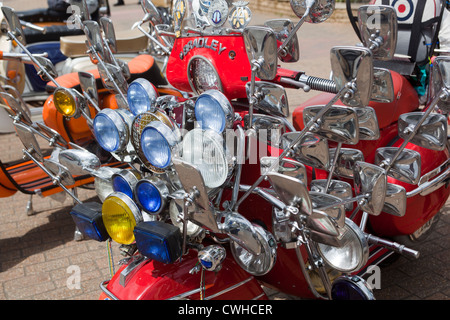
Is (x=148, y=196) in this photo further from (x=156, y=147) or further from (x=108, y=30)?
(x=108, y=30)

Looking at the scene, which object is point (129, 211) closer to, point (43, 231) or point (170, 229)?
point (170, 229)

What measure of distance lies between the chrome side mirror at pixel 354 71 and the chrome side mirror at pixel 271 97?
11.0 inches

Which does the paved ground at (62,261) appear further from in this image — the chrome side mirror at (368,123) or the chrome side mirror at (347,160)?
the chrome side mirror at (368,123)

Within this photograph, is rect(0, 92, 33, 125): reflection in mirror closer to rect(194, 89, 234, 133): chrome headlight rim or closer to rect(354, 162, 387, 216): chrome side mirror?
rect(194, 89, 234, 133): chrome headlight rim

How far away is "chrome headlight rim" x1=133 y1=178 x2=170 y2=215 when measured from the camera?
175 centimetres

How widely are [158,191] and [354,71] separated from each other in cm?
77

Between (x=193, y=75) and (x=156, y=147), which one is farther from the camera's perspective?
(x=193, y=75)

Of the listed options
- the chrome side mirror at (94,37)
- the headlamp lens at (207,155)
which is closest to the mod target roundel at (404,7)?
the chrome side mirror at (94,37)

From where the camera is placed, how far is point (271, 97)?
1747 mm

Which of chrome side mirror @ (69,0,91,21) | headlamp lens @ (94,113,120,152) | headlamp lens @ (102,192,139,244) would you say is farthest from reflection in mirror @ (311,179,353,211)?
chrome side mirror @ (69,0,91,21)

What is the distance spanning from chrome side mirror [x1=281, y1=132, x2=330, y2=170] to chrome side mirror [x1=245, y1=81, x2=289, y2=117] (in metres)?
0.10

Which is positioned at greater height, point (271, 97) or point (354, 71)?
point (354, 71)

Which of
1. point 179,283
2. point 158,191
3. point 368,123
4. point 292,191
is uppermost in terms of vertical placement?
point 368,123

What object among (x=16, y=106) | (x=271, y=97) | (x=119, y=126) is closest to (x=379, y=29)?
(x=271, y=97)
